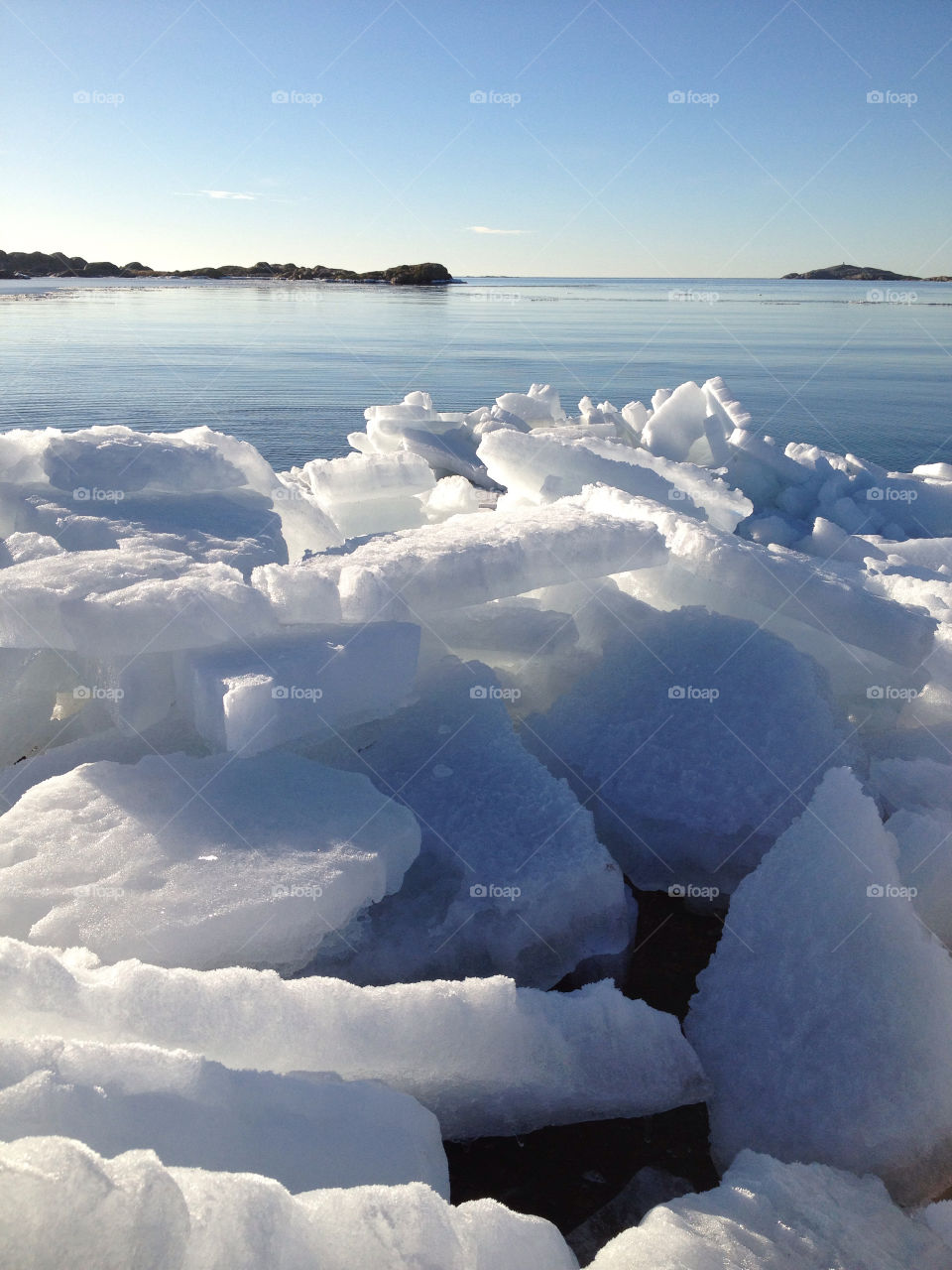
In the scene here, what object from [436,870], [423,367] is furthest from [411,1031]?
[423,367]

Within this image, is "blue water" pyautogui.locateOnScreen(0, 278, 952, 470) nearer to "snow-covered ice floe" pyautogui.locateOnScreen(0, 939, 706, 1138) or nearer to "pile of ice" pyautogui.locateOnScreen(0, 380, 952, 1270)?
"pile of ice" pyautogui.locateOnScreen(0, 380, 952, 1270)

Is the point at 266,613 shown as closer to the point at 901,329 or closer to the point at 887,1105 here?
the point at 887,1105

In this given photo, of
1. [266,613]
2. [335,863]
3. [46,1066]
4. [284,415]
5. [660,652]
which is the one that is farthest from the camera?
[284,415]

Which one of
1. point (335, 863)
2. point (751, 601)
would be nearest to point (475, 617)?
point (751, 601)

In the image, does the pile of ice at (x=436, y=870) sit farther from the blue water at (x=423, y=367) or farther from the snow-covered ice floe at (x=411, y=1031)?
the blue water at (x=423, y=367)

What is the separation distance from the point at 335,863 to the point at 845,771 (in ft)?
4.63

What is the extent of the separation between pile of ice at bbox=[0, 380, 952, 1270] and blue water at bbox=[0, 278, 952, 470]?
15.5 ft

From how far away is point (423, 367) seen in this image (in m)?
14.3

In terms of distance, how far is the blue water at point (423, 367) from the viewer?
9.38 m

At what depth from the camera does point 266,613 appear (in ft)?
8.87

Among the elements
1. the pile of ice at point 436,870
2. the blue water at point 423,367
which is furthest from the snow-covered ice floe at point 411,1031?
the blue water at point 423,367

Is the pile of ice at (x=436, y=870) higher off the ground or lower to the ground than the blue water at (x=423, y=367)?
lower

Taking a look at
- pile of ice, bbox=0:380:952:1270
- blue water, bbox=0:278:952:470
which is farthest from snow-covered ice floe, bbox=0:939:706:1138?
blue water, bbox=0:278:952:470

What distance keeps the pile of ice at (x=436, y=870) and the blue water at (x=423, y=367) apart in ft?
15.5
